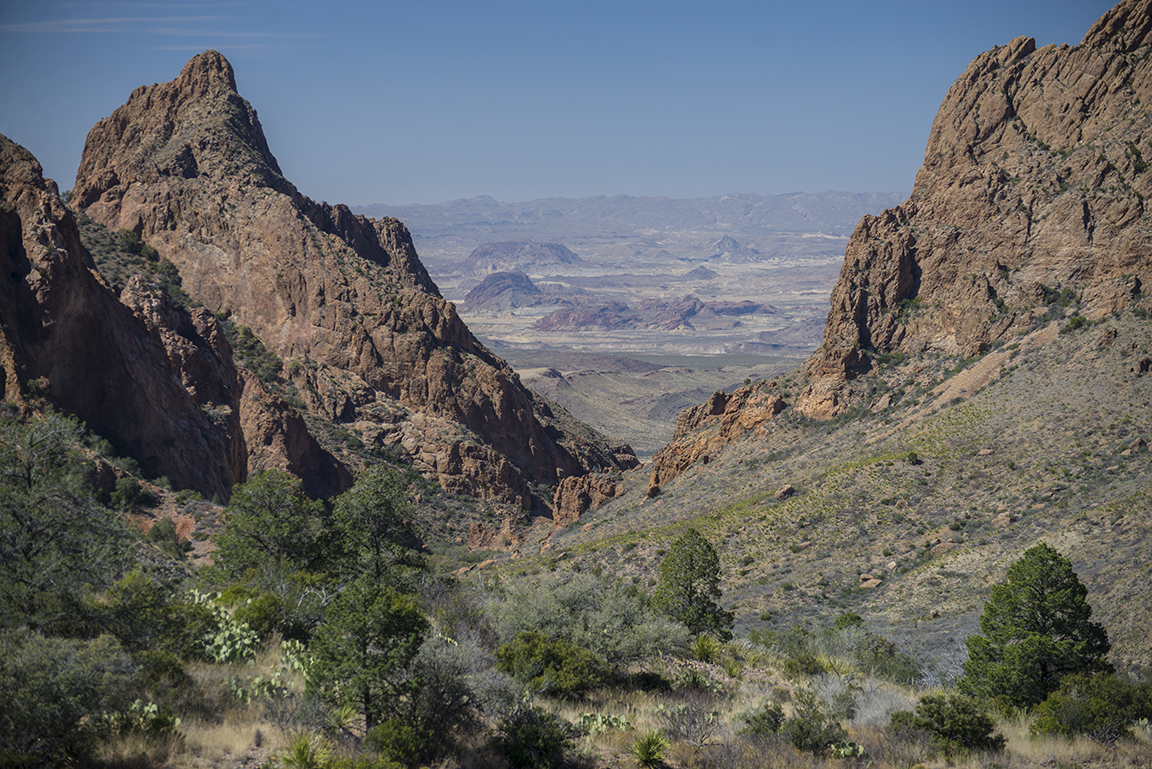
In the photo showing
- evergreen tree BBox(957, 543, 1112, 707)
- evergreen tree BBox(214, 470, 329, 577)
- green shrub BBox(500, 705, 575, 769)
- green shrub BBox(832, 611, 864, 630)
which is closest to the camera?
green shrub BBox(500, 705, 575, 769)

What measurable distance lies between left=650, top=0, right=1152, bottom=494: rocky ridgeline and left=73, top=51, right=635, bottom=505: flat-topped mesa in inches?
828

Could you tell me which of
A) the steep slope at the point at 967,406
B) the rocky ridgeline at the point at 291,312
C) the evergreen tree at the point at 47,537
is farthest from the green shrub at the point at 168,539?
the rocky ridgeline at the point at 291,312

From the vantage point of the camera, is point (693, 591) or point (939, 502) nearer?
point (693, 591)

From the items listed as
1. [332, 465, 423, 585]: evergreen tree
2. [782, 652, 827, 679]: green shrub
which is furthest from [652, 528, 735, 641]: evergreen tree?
[332, 465, 423, 585]: evergreen tree

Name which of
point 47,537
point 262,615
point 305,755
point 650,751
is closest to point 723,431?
point 262,615

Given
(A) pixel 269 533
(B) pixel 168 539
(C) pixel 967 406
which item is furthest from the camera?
(C) pixel 967 406

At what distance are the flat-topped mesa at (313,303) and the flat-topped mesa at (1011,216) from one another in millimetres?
33034

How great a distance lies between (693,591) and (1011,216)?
149 ft

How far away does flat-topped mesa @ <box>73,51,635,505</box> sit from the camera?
3019 inches

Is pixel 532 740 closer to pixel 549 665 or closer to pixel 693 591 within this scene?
pixel 549 665

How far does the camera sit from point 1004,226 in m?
58.8

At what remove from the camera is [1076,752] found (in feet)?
53.6

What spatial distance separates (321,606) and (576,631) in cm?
707

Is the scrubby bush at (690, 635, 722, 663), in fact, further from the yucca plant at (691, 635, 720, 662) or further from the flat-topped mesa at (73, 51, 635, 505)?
the flat-topped mesa at (73, 51, 635, 505)
